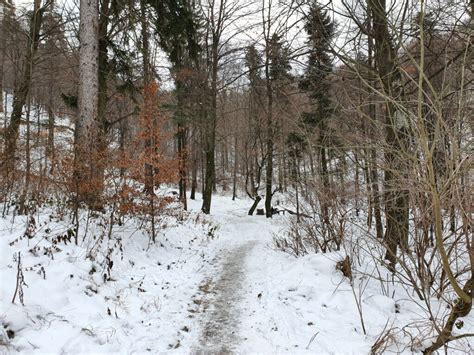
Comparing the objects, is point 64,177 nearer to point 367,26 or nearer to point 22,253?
point 22,253

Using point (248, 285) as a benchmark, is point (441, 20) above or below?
above

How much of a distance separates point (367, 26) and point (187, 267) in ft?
18.9

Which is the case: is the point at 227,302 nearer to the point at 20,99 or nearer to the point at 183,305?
the point at 183,305

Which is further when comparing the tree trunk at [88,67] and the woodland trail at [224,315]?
the tree trunk at [88,67]

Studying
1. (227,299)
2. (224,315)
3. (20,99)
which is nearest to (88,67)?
(20,99)

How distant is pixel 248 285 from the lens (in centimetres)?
536

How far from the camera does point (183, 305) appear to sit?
14.6 ft

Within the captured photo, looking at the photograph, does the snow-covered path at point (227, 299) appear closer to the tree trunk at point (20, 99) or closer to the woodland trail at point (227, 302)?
the woodland trail at point (227, 302)

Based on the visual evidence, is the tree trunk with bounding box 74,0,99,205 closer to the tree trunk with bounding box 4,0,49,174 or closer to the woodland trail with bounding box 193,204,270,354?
the tree trunk with bounding box 4,0,49,174

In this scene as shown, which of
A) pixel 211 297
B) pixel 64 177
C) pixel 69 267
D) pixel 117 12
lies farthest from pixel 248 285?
pixel 117 12

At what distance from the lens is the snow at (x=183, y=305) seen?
3.16 meters

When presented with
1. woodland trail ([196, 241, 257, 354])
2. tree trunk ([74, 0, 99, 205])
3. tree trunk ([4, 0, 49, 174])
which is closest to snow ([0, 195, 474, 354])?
woodland trail ([196, 241, 257, 354])

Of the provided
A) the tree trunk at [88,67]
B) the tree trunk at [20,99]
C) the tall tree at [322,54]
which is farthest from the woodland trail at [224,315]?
the tree trunk at [20,99]

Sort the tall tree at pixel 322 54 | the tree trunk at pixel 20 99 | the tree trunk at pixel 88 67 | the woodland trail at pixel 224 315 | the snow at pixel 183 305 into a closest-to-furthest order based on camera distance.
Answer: the snow at pixel 183 305
the woodland trail at pixel 224 315
the tall tree at pixel 322 54
the tree trunk at pixel 20 99
the tree trunk at pixel 88 67
